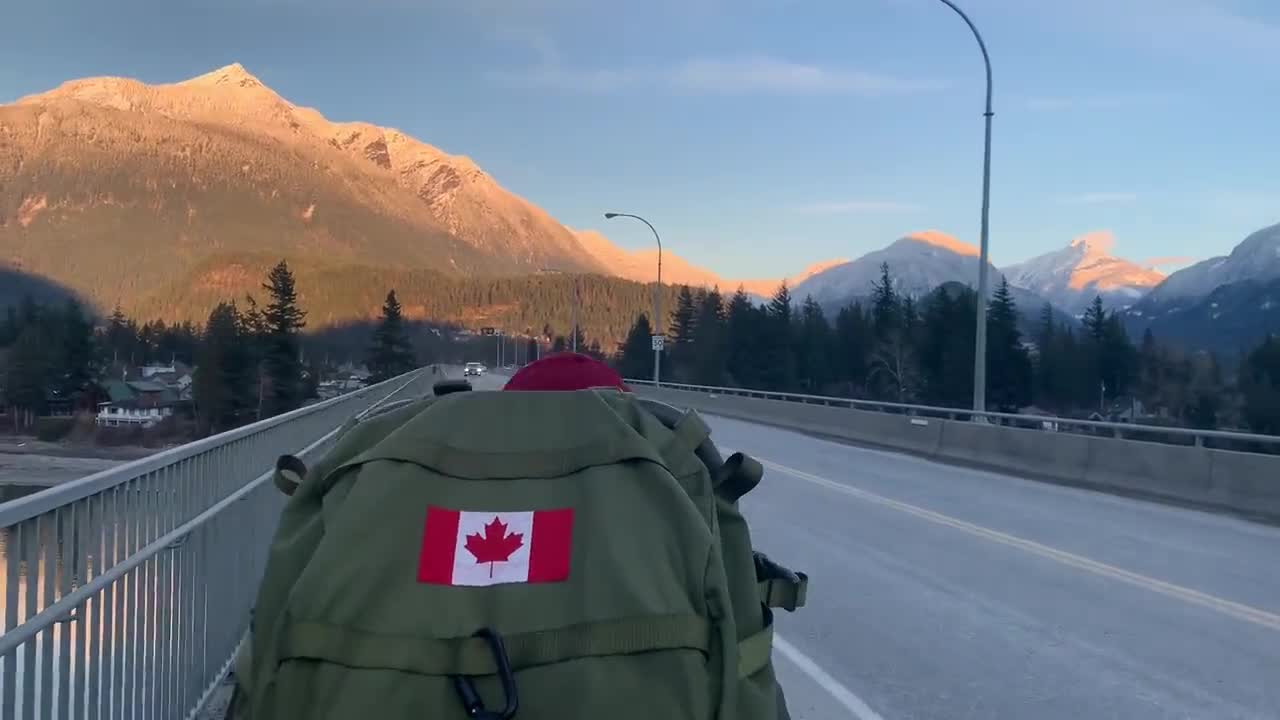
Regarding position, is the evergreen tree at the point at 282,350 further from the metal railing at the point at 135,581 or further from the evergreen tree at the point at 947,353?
the evergreen tree at the point at 947,353

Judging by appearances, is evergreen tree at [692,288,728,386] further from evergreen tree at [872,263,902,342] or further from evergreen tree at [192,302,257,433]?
evergreen tree at [192,302,257,433]

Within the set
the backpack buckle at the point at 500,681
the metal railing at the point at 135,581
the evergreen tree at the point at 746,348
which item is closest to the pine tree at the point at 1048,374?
the evergreen tree at the point at 746,348

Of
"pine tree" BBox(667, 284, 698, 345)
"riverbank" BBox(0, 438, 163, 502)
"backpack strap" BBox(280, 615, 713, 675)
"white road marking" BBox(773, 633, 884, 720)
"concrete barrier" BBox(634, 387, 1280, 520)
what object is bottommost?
"white road marking" BBox(773, 633, 884, 720)

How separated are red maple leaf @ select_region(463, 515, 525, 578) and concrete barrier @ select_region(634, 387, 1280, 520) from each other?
1446cm

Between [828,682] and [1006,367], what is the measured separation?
9144 cm

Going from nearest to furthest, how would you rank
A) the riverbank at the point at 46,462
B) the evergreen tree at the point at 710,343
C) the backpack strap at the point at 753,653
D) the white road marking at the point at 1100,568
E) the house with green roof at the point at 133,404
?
the backpack strap at the point at 753,653 → the riverbank at the point at 46,462 → the white road marking at the point at 1100,568 → the house with green roof at the point at 133,404 → the evergreen tree at the point at 710,343

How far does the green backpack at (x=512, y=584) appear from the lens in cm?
222

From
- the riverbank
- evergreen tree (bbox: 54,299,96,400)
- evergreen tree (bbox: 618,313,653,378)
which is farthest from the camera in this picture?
evergreen tree (bbox: 618,313,653,378)

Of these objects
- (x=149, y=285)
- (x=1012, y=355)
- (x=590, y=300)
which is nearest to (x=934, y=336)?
(x=1012, y=355)

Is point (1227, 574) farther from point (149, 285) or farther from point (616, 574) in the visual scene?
point (149, 285)

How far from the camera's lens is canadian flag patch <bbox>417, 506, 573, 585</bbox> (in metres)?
2.33

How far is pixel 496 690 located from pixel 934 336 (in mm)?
100322

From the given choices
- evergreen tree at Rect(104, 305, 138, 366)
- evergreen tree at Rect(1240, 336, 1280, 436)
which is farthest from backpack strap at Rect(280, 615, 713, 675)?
evergreen tree at Rect(1240, 336, 1280, 436)

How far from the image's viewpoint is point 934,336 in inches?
3895
